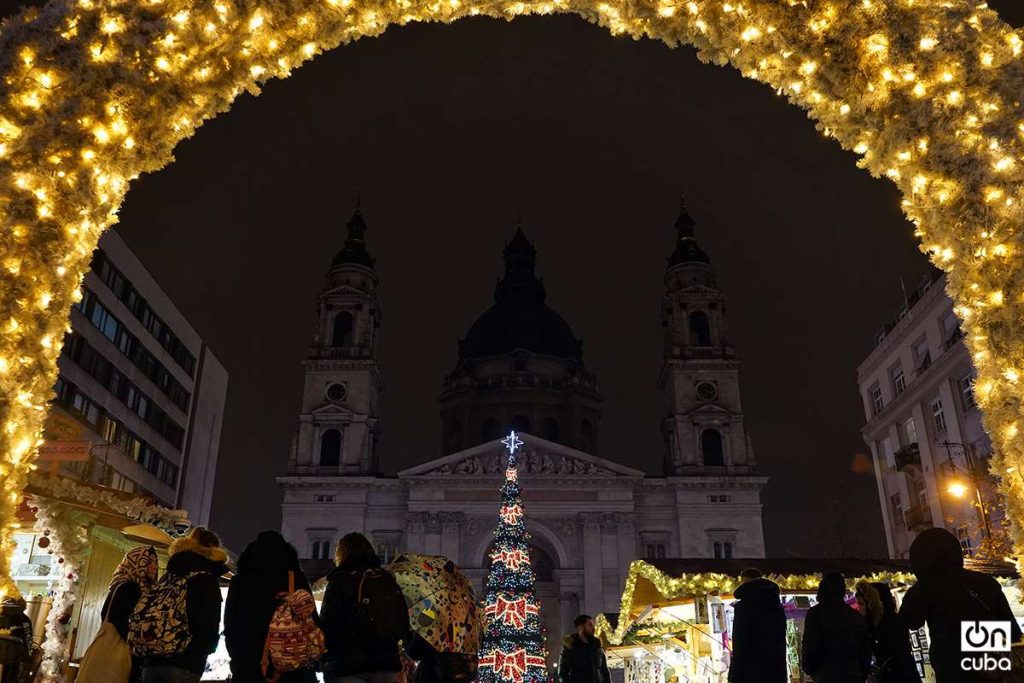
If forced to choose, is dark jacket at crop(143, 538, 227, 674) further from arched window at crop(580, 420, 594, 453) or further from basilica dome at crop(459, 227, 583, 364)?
basilica dome at crop(459, 227, 583, 364)

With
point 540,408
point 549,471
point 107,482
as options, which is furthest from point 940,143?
point 540,408

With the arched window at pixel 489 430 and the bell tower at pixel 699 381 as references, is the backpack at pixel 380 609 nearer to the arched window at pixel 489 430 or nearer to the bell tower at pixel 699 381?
the bell tower at pixel 699 381

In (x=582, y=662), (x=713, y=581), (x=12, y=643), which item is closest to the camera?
(x=12, y=643)

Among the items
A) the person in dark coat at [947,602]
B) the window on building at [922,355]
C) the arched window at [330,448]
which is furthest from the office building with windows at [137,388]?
the window on building at [922,355]

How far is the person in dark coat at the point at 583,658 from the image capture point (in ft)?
31.8

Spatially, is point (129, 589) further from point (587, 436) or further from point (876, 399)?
point (587, 436)

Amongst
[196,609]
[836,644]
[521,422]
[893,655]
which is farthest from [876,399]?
[196,609]

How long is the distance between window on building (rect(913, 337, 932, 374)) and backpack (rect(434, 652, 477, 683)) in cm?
3230

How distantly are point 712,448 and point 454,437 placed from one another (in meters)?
21.5

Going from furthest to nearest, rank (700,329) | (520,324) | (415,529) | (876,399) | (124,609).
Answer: (520,324) → (700,329) → (415,529) → (876,399) → (124,609)

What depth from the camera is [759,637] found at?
675 centimetres

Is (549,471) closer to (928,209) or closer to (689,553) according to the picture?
(689,553)

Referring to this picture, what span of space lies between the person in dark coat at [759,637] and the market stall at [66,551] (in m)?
9.45

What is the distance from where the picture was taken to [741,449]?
5144 cm
